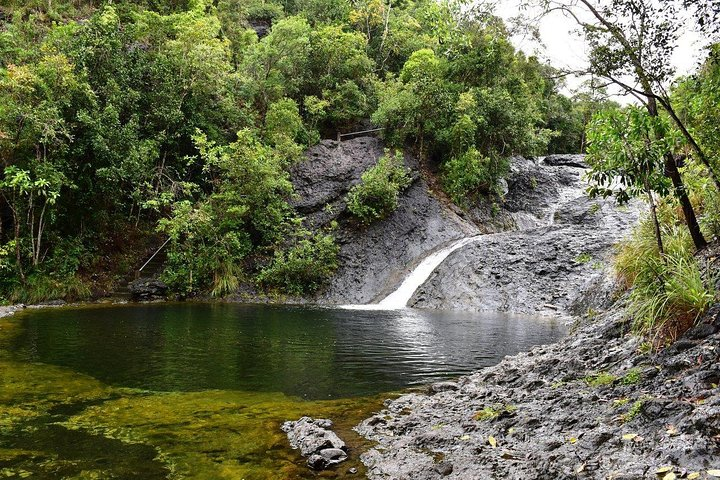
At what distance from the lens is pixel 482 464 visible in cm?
494

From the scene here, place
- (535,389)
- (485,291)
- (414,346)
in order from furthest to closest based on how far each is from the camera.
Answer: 1. (485,291)
2. (414,346)
3. (535,389)

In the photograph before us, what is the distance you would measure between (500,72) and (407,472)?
35.8m

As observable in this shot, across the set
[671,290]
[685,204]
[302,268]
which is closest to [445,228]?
[302,268]

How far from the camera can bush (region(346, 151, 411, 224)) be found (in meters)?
28.4

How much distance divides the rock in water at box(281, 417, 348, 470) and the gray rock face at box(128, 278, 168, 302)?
19357 mm

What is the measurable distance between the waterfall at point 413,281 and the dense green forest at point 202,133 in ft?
12.5

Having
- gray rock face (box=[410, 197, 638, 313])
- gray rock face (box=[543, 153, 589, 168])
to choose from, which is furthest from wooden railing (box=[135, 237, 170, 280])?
gray rock face (box=[543, 153, 589, 168])

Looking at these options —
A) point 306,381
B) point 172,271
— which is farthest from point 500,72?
point 306,381

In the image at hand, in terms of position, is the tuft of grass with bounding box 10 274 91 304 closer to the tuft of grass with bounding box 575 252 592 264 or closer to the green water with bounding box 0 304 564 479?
the green water with bounding box 0 304 564 479

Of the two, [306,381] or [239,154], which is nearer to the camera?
[306,381]

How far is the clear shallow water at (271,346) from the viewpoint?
9.37m

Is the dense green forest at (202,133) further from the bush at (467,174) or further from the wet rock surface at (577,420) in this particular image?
the wet rock surface at (577,420)

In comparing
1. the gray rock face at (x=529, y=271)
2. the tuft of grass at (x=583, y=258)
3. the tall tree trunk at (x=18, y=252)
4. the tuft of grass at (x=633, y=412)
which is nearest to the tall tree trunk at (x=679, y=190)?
the tuft of grass at (x=633, y=412)

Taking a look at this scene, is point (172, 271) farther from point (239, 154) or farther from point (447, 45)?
point (447, 45)
